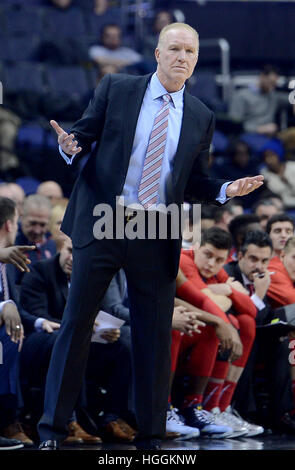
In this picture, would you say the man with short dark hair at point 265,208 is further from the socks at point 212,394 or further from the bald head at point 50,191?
the socks at point 212,394

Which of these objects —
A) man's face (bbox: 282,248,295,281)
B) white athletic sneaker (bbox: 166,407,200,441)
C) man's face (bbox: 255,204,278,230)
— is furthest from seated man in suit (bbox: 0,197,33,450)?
man's face (bbox: 255,204,278,230)

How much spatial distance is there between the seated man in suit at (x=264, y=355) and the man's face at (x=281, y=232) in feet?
2.04

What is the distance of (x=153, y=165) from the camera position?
3598 millimetres

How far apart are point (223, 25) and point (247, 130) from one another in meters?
2.00

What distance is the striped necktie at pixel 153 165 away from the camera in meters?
3.58

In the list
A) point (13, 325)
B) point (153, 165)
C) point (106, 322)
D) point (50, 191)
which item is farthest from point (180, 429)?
point (50, 191)

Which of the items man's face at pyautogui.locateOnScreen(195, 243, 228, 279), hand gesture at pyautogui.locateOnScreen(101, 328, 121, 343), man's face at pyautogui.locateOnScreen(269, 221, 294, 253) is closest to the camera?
hand gesture at pyautogui.locateOnScreen(101, 328, 121, 343)

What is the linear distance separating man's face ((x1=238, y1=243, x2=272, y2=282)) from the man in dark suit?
216cm

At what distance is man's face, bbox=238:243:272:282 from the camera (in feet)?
19.2

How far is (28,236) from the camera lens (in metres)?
6.10

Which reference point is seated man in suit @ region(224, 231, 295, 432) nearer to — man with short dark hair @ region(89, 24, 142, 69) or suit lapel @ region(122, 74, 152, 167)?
suit lapel @ region(122, 74, 152, 167)

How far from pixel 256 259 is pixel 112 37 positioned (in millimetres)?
5521

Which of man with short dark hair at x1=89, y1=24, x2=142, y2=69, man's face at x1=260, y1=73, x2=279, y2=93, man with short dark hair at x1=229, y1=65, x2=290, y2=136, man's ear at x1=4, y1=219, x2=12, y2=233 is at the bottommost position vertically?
man's ear at x1=4, y1=219, x2=12, y2=233

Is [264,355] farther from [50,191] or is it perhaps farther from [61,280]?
[50,191]
